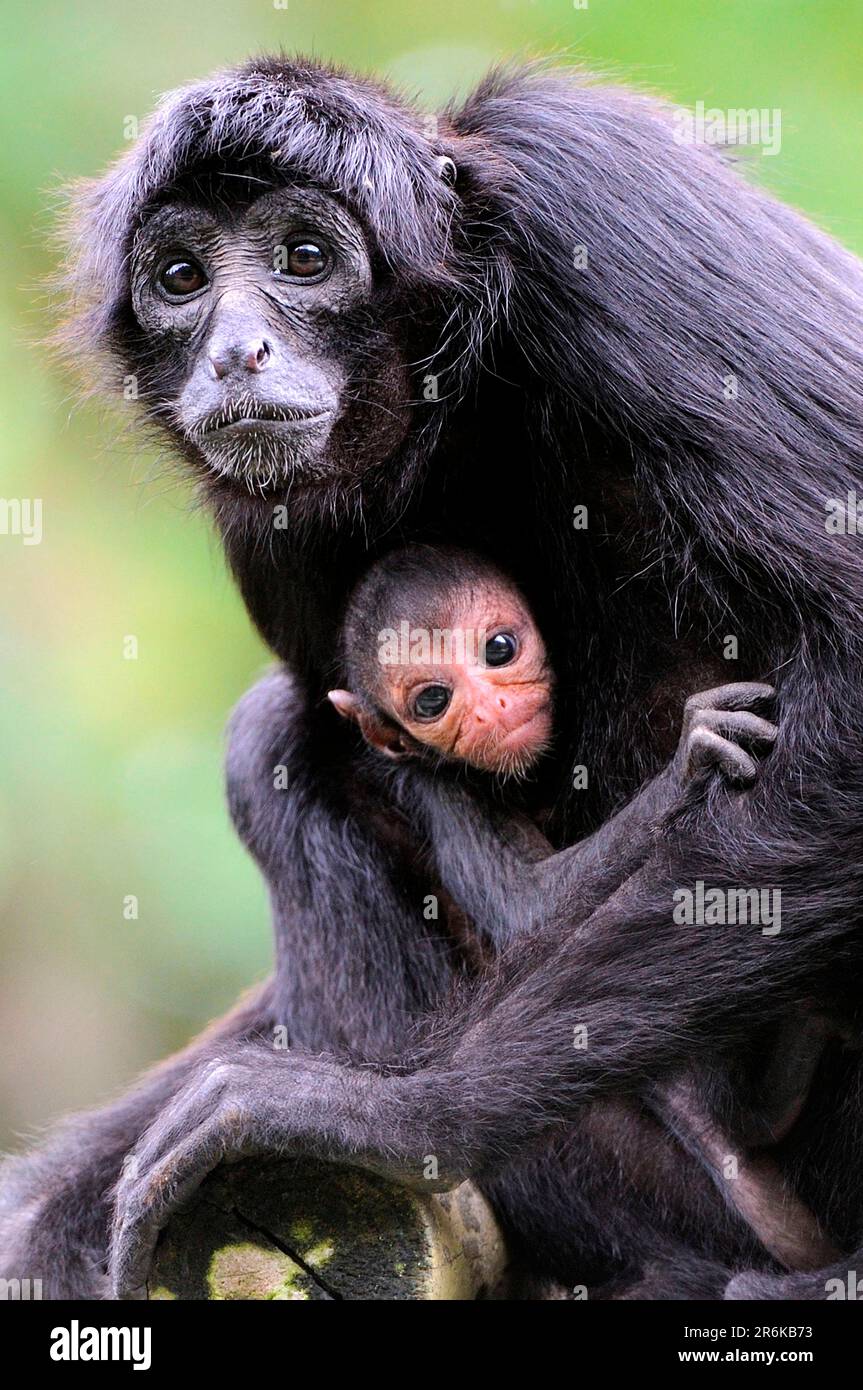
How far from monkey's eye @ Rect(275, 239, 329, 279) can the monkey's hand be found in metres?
2.68

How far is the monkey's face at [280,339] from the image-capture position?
17.3ft

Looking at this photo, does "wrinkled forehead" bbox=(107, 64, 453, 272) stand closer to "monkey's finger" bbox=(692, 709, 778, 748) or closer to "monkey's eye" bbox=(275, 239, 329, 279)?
"monkey's eye" bbox=(275, 239, 329, 279)

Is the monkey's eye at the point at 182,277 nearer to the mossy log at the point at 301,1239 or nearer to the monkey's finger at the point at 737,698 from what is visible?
the monkey's finger at the point at 737,698

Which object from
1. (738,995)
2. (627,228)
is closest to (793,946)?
(738,995)

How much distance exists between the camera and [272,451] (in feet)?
17.8

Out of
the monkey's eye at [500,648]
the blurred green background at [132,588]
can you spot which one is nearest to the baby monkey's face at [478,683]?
the monkey's eye at [500,648]

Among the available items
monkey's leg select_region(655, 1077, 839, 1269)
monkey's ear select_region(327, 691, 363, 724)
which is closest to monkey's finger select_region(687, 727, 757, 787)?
monkey's leg select_region(655, 1077, 839, 1269)

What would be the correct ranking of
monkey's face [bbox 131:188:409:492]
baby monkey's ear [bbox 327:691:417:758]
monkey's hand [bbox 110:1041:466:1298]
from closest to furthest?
1. monkey's hand [bbox 110:1041:466:1298]
2. monkey's face [bbox 131:188:409:492]
3. baby monkey's ear [bbox 327:691:417:758]

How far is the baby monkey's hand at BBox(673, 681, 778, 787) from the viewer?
4.89 m

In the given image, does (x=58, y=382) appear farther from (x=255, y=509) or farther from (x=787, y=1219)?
(x=787, y=1219)

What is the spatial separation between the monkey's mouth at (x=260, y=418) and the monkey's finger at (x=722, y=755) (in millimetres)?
1696

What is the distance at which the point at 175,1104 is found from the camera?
5.21 metres

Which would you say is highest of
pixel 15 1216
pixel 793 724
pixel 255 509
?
pixel 255 509

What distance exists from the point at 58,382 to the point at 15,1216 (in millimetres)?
3713
